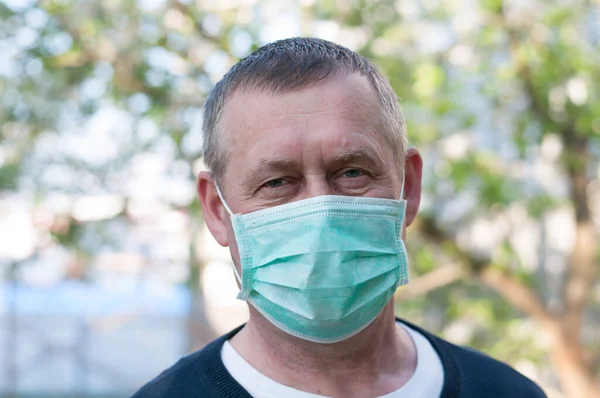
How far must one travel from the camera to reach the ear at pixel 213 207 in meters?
2.01

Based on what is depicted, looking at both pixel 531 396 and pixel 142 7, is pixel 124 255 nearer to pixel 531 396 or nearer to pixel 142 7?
pixel 142 7

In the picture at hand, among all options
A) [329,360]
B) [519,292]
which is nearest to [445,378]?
[329,360]

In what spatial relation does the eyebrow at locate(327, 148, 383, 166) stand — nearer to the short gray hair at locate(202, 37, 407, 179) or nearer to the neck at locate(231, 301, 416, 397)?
the short gray hair at locate(202, 37, 407, 179)

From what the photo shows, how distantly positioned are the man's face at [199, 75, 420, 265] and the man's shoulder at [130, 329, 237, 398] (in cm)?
40

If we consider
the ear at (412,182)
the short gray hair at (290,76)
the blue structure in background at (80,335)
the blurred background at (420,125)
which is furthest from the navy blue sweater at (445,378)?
the blue structure in background at (80,335)

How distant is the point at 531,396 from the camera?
2143 millimetres

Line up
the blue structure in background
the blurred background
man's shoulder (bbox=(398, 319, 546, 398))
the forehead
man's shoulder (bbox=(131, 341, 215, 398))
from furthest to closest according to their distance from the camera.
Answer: the blue structure in background, the blurred background, man's shoulder (bbox=(398, 319, 546, 398)), man's shoulder (bbox=(131, 341, 215, 398)), the forehead

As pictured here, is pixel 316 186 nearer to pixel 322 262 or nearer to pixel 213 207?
pixel 322 262

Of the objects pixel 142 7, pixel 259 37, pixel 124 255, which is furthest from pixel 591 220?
pixel 124 255

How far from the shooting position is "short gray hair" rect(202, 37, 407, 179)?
6.05ft

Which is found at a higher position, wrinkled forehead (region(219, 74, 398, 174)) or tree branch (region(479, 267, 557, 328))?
wrinkled forehead (region(219, 74, 398, 174))

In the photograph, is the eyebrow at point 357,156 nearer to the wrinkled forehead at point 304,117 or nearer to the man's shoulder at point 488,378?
the wrinkled forehead at point 304,117

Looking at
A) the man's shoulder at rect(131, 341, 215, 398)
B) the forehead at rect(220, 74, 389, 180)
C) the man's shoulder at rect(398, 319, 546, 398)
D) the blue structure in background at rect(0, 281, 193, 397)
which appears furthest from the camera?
the blue structure in background at rect(0, 281, 193, 397)

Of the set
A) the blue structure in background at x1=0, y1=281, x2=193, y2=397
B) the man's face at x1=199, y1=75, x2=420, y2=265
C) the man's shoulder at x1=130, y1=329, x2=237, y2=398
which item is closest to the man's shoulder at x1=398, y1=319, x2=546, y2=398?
the man's face at x1=199, y1=75, x2=420, y2=265
